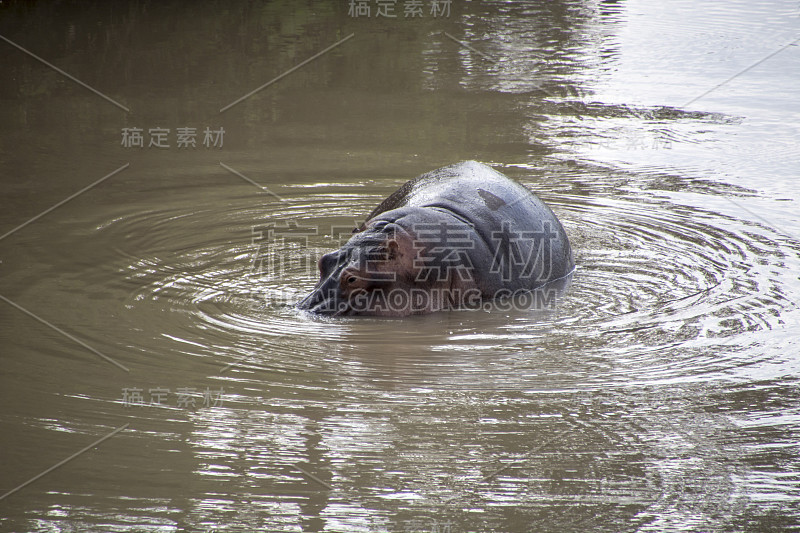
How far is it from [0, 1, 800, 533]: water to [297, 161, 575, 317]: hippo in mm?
174

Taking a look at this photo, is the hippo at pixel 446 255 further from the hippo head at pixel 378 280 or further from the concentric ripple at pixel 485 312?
the concentric ripple at pixel 485 312

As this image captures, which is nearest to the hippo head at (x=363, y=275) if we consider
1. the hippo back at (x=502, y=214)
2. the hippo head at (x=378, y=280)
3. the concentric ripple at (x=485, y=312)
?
the hippo head at (x=378, y=280)

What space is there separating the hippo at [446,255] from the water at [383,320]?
174mm

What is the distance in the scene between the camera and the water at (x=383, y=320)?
12.6ft

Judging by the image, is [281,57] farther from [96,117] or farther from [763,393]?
[763,393]

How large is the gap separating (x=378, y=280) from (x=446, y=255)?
473 mm

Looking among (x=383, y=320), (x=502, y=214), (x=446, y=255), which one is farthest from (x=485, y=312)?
(x=502, y=214)

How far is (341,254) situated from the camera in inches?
235

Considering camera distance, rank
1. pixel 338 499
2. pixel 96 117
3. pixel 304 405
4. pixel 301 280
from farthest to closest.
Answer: pixel 96 117
pixel 301 280
pixel 304 405
pixel 338 499

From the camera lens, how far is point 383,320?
19.2ft

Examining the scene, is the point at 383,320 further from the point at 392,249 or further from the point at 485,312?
the point at 485,312

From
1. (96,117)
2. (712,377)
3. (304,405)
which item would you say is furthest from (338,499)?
(96,117)

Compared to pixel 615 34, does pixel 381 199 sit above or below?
below

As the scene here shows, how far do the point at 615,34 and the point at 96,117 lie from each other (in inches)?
307
